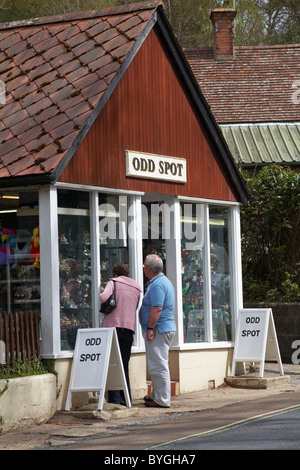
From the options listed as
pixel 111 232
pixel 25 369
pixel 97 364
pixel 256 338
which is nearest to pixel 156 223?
pixel 111 232

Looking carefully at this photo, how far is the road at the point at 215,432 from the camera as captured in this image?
848 cm

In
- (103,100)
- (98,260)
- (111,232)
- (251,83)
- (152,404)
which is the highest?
(251,83)

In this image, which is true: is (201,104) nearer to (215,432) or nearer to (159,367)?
(159,367)

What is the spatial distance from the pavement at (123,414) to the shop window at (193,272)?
1050mm

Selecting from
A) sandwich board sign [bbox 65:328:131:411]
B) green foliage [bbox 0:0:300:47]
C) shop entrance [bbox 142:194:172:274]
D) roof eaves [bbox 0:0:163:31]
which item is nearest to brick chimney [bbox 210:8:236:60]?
green foliage [bbox 0:0:300:47]

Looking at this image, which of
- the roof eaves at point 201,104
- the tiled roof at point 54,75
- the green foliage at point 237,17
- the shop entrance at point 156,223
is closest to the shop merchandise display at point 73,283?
the tiled roof at point 54,75

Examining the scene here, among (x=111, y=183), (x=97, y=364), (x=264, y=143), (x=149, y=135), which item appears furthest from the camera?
(x=264, y=143)

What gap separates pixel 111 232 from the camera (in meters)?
12.9

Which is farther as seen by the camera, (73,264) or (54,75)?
(54,75)

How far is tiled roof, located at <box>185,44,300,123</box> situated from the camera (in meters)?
27.4

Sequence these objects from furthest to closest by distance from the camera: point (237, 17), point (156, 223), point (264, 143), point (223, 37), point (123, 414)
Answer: point (237, 17)
point (223, 37)
point (264, 143)
point (156, 223)
point (123, 414)

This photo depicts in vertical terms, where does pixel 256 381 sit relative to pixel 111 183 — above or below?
below

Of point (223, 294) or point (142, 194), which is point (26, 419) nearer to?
point (142, 194)

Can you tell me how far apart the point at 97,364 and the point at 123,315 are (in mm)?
922
